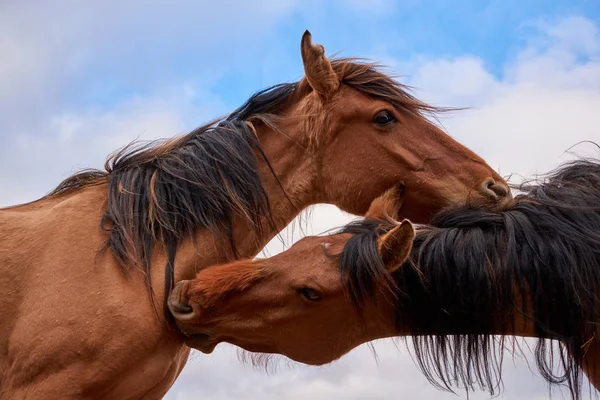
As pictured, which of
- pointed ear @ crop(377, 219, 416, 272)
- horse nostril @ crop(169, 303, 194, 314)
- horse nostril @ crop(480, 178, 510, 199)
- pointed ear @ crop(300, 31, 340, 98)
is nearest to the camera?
pointed ear @ crop(377, 219, 416, 272)

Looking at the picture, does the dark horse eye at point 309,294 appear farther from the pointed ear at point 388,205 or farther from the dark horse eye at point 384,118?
the dark horse eye at point 384,118

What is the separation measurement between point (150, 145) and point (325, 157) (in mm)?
1372

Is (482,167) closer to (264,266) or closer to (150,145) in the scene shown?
(264,266)

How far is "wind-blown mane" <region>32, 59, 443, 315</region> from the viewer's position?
606 centimetres

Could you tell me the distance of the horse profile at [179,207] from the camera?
5578 millimetres

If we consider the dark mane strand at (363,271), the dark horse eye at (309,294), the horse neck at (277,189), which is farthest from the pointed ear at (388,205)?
the dark horse eye at (309,294)

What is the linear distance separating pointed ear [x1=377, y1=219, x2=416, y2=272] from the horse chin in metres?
1.25

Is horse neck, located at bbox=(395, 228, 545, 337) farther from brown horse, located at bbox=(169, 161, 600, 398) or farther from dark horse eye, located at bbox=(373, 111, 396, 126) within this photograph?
dark horse eye, located at bbox=(373, 111, 396, 126)

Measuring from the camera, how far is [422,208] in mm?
6707

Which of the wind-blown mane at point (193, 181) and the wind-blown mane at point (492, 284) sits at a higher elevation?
the wind-blown mane at point (193, 181)

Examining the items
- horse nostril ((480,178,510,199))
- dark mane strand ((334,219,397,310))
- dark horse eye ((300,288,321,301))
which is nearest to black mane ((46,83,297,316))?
dark horse eye ((300,288,321,301))

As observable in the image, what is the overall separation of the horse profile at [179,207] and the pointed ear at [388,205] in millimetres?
49

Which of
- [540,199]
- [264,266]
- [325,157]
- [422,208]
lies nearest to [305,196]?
[325,157]

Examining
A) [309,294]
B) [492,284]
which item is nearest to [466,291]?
[492,284]
